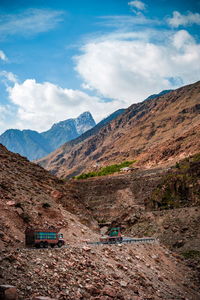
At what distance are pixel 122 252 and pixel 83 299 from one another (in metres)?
12.5

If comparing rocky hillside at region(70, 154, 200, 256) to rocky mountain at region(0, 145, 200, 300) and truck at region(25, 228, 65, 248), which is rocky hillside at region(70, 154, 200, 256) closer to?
rocky mountain at region(0, 145, 200, 300)

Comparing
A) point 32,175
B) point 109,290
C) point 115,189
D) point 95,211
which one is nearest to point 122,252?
point 109,290

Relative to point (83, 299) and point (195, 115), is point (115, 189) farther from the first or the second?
point (195, 115)

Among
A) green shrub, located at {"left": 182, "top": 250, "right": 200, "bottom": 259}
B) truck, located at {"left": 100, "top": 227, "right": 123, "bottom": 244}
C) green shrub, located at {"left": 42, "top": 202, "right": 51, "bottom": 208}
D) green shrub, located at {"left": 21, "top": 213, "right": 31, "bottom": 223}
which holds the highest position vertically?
green shrub, located at {"left": 42, "top": 202, "right": 51, "bottom": 208}

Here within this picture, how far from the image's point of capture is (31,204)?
110ft

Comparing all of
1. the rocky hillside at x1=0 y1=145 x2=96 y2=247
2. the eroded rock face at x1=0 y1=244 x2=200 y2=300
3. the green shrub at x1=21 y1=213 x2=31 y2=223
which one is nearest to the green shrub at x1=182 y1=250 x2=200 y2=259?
the eroded rock face at x1=0 y1=244 x2=200 y2=300

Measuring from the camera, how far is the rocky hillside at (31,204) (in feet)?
91.6

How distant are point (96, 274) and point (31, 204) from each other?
42.7ft

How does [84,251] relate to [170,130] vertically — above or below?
below

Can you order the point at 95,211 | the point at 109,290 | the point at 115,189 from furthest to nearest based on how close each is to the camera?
the point at 115,189 → the point at 95,211 → the point at 109,290

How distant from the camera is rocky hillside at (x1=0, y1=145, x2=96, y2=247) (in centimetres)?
2791

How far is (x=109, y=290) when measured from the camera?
2112cm

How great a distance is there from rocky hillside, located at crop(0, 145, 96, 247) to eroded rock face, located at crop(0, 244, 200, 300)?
3.81 meters

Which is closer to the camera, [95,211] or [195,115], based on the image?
[95,211]
